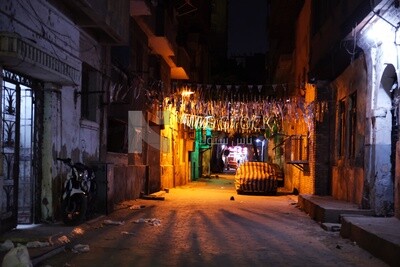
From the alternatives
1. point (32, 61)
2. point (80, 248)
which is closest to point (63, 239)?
point (80, 248)

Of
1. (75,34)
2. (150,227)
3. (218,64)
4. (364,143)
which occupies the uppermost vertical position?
(218,64)

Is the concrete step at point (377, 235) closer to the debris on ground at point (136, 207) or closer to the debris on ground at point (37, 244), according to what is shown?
the debris on ground at point (37, 244)

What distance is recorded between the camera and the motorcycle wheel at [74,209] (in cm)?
1077

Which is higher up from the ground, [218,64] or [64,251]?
[218,64]

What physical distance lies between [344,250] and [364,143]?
4.69 m

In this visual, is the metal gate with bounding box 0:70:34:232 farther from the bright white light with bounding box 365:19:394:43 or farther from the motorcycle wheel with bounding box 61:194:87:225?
the bright white light with bounding box 365:19:394:43

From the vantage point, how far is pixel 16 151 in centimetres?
977

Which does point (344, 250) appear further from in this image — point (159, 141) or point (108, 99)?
point (159, 141)

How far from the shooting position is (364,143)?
13.4 meters

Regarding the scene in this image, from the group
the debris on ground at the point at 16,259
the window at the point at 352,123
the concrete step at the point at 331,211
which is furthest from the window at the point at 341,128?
the debris on ground at the point at 16,259

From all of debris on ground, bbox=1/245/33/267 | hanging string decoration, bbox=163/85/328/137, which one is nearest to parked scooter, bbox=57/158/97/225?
debris on ground, bbox=1/245/33/267

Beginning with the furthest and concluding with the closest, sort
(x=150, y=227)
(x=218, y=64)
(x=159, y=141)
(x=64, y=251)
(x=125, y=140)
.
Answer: (x=218, y=64) → (x=159, y=141) → (x=125, y=140) → (x=150, y=227) → (x=64, y=251)

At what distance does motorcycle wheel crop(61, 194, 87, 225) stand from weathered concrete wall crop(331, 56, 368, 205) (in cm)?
721

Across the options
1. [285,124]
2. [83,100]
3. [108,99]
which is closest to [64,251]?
[83,100]
